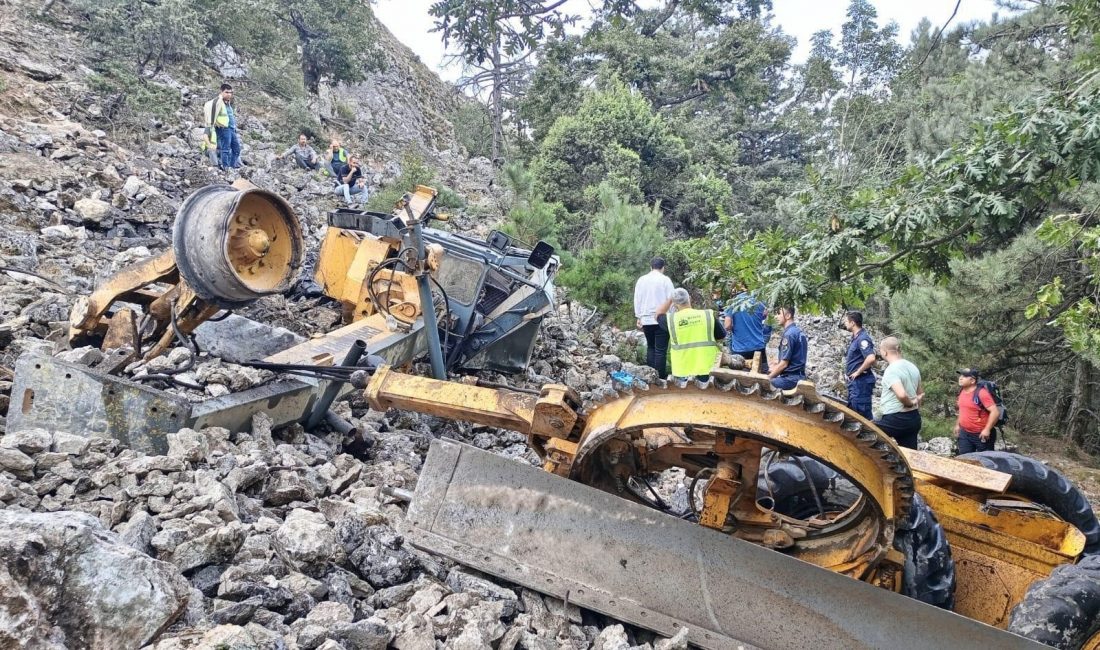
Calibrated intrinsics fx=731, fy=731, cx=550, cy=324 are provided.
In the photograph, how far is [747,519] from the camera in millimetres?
2879

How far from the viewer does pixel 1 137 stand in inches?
307

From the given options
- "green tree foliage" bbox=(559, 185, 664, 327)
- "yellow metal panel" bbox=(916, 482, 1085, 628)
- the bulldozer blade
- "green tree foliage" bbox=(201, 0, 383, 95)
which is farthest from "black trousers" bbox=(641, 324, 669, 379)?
"green tree foliage" bbox=(201, 0, 383, 95)

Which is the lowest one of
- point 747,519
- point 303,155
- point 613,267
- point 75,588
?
point 75,588

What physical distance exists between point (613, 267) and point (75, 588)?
9139mm

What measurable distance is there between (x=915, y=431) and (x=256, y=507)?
16.3 feet

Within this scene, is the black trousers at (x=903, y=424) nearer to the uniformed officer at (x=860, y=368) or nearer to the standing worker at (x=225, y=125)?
the uniformed officer at (x=860, y=368)

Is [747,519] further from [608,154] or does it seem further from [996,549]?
[608,154]

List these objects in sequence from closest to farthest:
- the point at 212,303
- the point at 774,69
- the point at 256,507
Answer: the point at 256,507, the point at 212,303, the point at 774,69

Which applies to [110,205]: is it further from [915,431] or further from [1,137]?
[915,431]

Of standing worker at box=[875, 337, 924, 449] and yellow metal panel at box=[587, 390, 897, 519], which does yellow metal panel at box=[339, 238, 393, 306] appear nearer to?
yellow metal panel at box=[587, 390, 897, 519]

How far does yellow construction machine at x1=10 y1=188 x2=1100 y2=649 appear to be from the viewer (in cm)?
249

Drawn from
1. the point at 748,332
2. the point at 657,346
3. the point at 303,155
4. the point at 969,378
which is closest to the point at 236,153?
the point at 303,155

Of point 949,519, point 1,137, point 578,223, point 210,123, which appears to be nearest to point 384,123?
point 578,223

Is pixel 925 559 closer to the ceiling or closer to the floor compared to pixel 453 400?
closer to the ceiling
